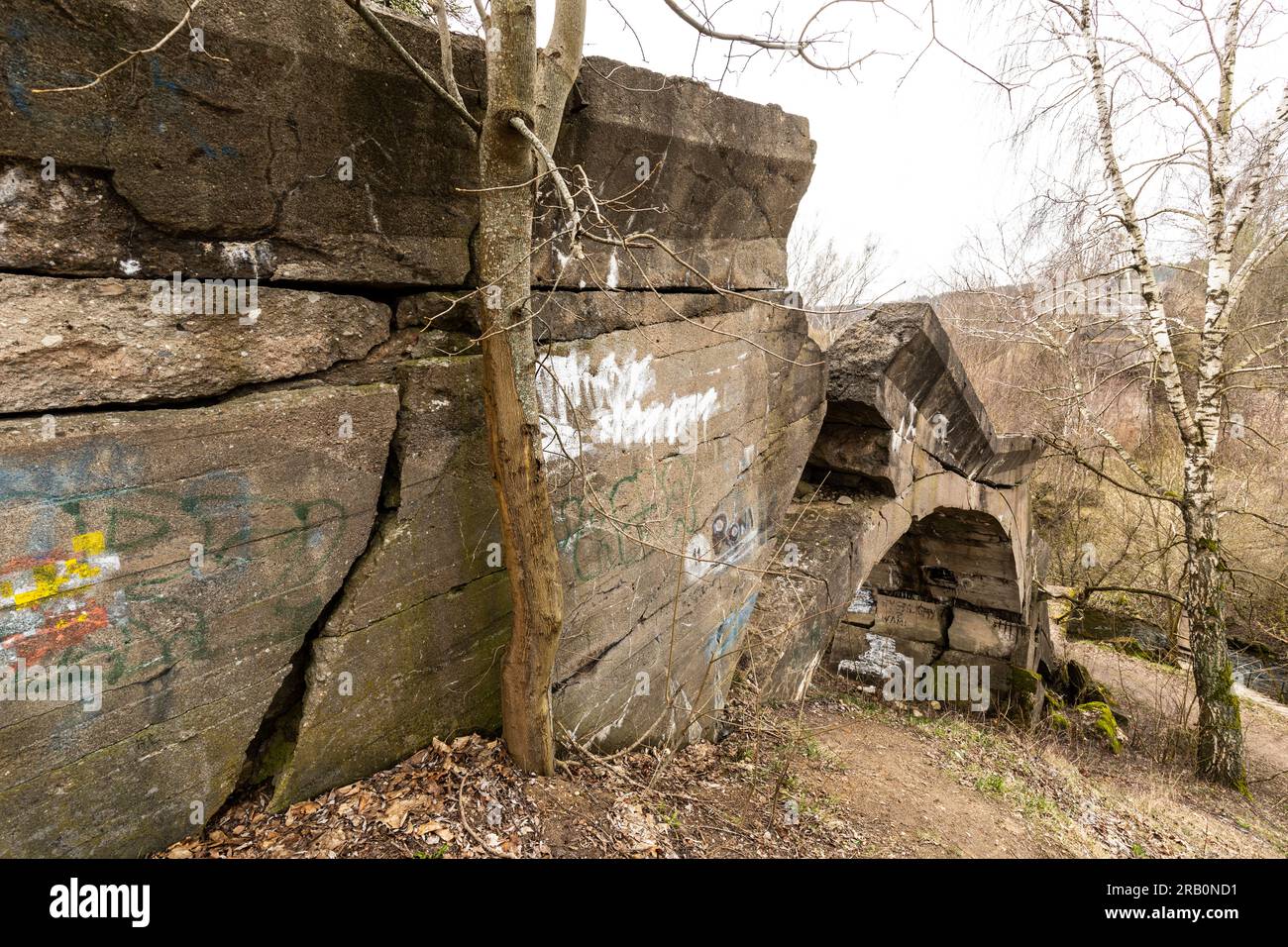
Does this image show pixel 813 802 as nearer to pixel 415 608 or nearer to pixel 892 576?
pixel 415 608

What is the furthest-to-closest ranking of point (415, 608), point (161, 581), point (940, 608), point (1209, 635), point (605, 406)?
point (940, 608) < point (1209, 635) < point (605, 406) < point (415, 608) < point (161, 581)

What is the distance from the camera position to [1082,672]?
10766 millimetres

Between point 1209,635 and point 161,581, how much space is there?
8741 mm

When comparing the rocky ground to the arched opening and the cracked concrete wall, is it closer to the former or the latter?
the cracked concrete wall

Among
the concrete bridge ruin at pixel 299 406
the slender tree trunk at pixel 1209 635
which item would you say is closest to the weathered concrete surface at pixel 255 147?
the concrete bridge ruin at pixel 299 406

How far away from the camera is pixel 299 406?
2084 millimetres

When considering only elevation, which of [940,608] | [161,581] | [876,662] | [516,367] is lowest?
[876,662]

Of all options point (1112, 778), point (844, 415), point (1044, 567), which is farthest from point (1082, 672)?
point (844, 415)

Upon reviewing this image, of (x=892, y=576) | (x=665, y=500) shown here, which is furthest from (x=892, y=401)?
(x=892, y=576)

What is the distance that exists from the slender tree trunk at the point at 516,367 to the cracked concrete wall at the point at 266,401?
17 cm

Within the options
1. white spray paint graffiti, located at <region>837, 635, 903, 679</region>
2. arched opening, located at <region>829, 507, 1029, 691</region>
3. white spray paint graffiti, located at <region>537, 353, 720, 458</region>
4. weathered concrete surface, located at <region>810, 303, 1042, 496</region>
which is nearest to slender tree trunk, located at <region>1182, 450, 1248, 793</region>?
arched opening, located at <region>829, 507, 1029, 691</region>

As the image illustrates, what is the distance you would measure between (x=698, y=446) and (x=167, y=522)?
2.34 m

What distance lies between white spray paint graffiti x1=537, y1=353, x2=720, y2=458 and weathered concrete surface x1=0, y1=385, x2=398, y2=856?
25.6 inches

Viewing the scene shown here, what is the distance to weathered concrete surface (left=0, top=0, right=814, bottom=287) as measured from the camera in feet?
5.12
